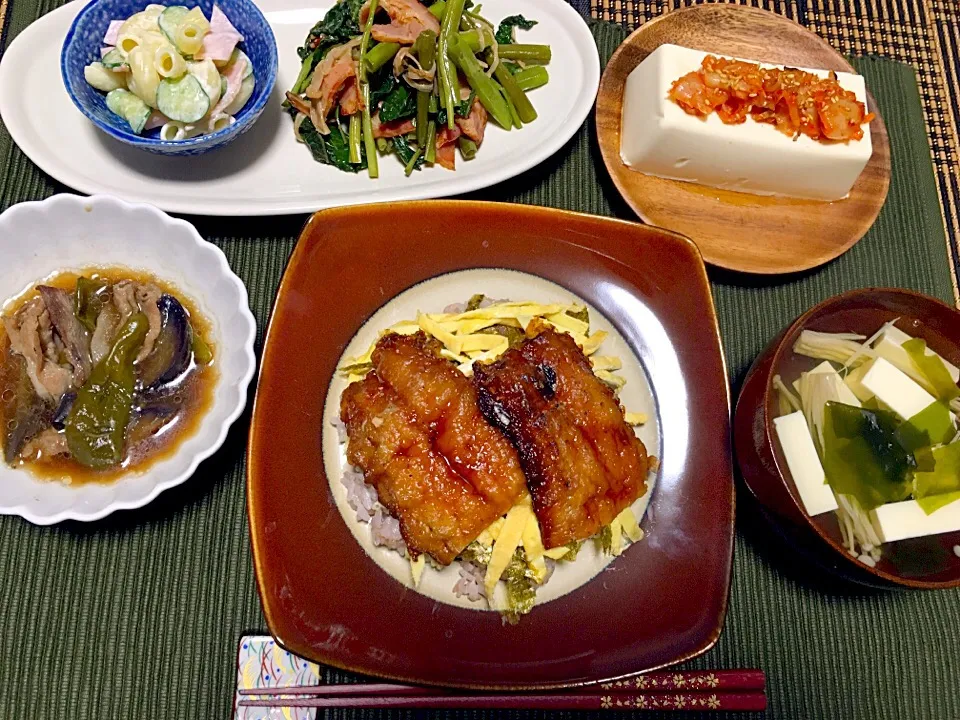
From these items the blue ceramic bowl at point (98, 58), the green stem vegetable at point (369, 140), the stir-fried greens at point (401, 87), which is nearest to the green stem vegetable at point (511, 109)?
the stir-fried greens at point (401, 87)

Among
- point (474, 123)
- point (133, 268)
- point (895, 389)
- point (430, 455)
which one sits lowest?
point (430, 455)

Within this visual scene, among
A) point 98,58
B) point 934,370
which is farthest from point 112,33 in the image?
point 934,370

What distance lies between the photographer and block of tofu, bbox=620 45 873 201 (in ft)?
8.02

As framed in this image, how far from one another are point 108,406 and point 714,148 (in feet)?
7.49

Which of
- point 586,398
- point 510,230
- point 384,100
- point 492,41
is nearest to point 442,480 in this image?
point 586,398

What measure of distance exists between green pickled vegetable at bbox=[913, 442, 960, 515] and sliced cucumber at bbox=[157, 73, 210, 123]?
2554 mm

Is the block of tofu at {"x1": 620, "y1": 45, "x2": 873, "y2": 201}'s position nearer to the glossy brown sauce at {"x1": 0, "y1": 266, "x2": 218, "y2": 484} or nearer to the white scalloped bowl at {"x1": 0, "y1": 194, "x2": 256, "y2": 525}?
the white scalloped bowl at {"x1": 0, "y1": 194, "x2": 256, "y2": 525}

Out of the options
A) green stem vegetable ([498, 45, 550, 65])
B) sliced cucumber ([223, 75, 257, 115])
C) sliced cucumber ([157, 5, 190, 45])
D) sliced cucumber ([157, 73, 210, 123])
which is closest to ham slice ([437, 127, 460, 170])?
green stem vegetable ([498, 45, 550, 65])

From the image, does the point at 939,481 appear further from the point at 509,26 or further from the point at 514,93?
the point at 509,26

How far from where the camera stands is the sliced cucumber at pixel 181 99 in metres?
2.18

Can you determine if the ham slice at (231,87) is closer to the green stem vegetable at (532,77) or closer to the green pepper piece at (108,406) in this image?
the green pepper piece at (108,406)

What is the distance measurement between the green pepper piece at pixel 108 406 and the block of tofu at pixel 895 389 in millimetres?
2260

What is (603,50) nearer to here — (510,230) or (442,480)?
(510,230)

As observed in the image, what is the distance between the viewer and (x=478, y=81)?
2.49 m
